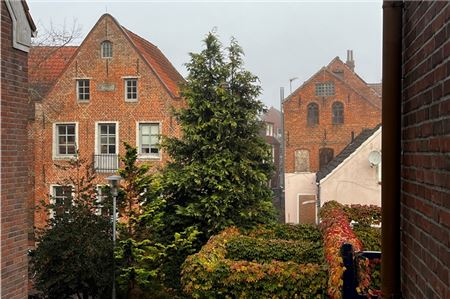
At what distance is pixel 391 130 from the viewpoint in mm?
2514

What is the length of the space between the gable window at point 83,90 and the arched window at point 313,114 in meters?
13.0

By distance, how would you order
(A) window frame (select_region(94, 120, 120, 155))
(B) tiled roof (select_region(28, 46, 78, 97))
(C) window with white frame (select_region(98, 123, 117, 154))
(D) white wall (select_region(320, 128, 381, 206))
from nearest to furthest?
(D) white wall (select_region(320, 128, 381, 206)), (A) window frame (select_region(94, 120, 120, 155)), (C) window with white frame (select_region(98, 123, 117, 154)), (B) tiled roof (select_region(28, 46, 78, 97))

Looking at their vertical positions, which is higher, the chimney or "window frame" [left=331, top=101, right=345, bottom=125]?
the chimney

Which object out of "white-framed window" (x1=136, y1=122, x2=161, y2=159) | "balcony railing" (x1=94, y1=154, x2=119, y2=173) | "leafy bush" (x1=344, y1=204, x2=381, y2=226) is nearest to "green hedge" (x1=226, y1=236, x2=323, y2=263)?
"leafy bush" (x1=344, y1=204, x2=381, y2=226)

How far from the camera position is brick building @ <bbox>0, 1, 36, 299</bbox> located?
5.56m

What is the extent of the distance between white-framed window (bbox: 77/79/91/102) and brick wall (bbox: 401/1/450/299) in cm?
1985

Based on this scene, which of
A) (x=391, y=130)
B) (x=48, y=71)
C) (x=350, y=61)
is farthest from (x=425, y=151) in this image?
(x=350, y=61)

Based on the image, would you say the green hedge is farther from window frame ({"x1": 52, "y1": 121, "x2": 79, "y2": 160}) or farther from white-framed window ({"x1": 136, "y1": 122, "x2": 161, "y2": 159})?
window frame ({"x1": 52, "y1": 121, "x2": 79, "y2": 160})

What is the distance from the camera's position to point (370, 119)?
2675 cm

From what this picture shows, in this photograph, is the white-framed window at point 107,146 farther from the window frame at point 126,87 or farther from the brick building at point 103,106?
the window frame at point 126,87

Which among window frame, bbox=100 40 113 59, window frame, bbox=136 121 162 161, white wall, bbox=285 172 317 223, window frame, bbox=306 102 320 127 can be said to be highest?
window frame, bbox=100 40 113 59

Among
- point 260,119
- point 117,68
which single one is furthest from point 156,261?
point 117,68

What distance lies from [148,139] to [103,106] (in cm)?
254

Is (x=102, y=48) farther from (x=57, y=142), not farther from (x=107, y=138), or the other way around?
(x=57, y=142)
